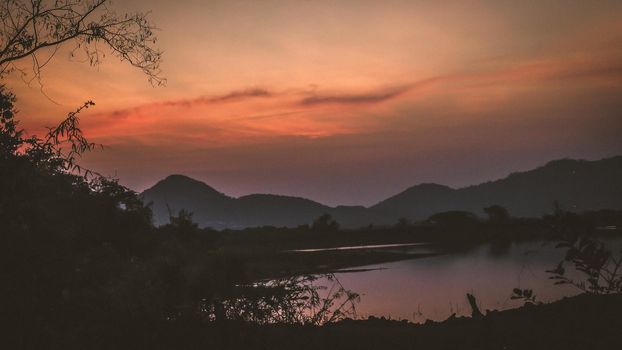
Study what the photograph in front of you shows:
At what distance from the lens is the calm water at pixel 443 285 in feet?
99.1

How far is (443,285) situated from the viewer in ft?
135

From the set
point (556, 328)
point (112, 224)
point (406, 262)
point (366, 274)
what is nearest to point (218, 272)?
point (556, 328)

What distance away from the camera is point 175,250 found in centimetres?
1698

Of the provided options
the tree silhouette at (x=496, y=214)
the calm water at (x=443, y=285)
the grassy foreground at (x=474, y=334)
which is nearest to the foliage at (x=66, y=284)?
the grassy foreground at (x=474, y=334)

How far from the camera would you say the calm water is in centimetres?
3020

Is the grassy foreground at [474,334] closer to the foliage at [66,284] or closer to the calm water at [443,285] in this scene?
the foliage at [66,284]

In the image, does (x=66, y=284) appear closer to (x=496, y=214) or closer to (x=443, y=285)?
(x=443, y=285)

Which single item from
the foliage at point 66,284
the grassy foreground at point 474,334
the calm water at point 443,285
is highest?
the foliage at point 66,284

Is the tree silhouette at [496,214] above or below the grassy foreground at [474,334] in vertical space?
above

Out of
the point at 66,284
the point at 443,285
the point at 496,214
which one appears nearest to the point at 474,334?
the point at 66,284

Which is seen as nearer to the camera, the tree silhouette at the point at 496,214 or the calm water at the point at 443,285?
the calm water at the point at 443,285

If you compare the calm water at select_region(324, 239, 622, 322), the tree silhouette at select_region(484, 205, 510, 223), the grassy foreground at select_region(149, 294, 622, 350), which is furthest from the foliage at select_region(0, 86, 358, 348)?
the tree silhouette at select_region(484, 205, 510, 223)

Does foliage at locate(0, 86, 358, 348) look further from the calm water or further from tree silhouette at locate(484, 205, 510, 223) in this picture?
tree silhouette at locate(484, 205, 510, 223)

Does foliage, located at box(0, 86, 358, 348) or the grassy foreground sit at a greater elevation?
foliage, located at box(0, 86, 358, 348)
